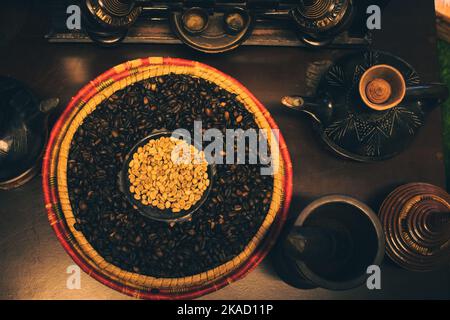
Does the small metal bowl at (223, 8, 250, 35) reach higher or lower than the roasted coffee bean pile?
higher

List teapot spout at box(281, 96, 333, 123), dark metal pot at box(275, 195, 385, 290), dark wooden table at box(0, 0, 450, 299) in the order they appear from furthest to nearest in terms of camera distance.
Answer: dark wooden table at box(0, 0, 450, 299)
teapot spout at box(281, 96, 333, 123)
dark metal pot at box(275, 195, 385, 290)

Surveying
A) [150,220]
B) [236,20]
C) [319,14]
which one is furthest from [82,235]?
[319,14]

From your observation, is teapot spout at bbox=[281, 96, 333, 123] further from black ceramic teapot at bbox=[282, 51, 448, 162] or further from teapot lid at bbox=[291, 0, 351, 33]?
teapot lid at bbox=[291, 0, 351, 33]

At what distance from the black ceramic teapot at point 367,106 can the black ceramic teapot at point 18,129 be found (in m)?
0.82

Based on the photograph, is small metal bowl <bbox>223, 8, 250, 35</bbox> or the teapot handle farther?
small metal bowl <bbox>223, 8, 250, 35</bbox>

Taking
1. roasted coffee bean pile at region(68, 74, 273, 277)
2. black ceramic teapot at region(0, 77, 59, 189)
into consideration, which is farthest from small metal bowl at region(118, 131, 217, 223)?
black ceramic teapot at region(0, 77, 59, 189)

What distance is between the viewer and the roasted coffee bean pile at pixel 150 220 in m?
1.21

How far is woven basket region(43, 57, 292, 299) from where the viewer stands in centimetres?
117

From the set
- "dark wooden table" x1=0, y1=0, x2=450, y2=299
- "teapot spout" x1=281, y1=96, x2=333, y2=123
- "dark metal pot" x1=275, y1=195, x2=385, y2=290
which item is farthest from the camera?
"dark wooden table" x1=0, y1=0, x2=450, y2=299

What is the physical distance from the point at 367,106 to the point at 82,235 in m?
0.98

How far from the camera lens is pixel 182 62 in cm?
129

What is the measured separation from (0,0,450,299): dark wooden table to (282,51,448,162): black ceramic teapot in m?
0.16

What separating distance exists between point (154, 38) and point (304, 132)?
665mm

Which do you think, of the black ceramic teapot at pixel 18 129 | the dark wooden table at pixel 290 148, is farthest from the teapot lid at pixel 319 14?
the black ceramic teapot at pixel 18 129
